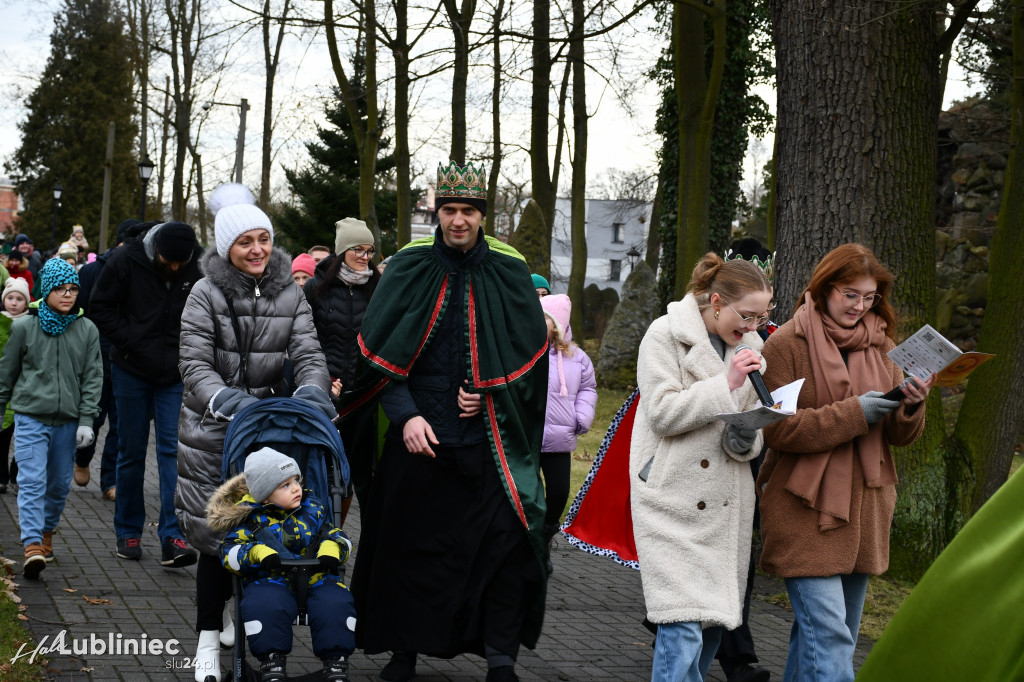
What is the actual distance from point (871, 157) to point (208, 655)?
16.9 ft

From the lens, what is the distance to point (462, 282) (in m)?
5.80

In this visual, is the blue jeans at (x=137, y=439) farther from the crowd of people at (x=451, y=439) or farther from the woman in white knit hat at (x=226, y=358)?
the woman in white knit hat at (x=226, y=358)

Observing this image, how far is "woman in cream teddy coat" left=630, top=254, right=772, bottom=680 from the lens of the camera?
465cm

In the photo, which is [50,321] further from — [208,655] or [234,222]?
[208,655]

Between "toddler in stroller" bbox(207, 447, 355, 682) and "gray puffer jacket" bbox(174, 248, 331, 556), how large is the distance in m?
0.56

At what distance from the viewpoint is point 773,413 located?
14.3ft

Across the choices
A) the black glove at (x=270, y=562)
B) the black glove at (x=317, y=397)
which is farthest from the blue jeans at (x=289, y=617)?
the black glove at (x=317, y=397)

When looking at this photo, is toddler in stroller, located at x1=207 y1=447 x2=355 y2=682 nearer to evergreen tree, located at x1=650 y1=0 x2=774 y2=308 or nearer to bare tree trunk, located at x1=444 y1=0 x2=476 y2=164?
evergreen tree, located at x1=650 y1=0 x2=774 y2=308

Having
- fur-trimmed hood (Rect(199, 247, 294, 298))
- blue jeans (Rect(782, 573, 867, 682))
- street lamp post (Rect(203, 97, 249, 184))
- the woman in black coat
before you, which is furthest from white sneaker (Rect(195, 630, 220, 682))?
street lamp post (Rect(203, 97, 249, 184))

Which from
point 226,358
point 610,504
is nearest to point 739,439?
point 610,504

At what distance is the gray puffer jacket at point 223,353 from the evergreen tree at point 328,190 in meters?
30.2

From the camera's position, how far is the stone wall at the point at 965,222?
21827 millimetres

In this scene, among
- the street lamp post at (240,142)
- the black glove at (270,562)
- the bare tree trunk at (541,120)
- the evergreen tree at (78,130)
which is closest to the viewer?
the black glove at (270,562)

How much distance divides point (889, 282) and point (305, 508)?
255 cm
